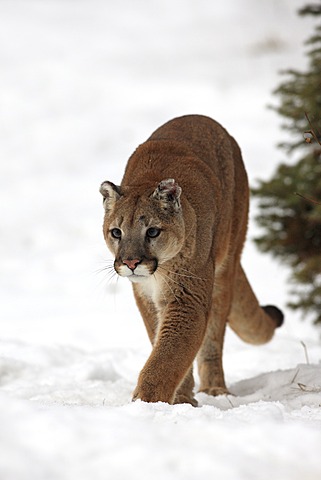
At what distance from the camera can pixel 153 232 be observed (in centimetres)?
414

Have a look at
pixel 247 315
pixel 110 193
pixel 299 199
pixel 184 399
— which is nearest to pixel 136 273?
pixel 110 193

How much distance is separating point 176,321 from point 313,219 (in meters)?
4.07

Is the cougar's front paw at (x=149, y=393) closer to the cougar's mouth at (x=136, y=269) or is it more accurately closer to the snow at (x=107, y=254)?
the snow at (x=107, y=254)

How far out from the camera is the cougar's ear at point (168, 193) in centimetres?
418

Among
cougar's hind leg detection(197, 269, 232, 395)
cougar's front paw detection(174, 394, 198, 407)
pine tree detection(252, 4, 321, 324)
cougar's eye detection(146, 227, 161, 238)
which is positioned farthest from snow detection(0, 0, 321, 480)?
pine tree detection(252, 4, 321, 324)

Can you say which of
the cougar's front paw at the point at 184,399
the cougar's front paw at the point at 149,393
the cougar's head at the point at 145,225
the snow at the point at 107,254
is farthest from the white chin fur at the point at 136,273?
the cougar's front paw at the point at 184,399

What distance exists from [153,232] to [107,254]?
22.3ft

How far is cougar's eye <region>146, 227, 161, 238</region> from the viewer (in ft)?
13.6

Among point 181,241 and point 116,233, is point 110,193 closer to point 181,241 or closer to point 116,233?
point 116,233

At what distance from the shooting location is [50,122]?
51.1ft

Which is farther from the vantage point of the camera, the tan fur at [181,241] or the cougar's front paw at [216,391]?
the cougar's front paw at [216,391]

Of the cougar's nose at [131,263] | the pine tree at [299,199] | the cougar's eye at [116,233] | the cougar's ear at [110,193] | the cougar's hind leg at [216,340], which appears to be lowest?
the cougar's hind leg at [216,340]

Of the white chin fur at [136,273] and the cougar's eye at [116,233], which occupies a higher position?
the cougar's eye at [116,233]

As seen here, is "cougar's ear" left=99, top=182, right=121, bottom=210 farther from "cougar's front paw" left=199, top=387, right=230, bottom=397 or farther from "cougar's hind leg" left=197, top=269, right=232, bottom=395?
"cougar's front paw" left=199, top=387, right=230, bottom=397
